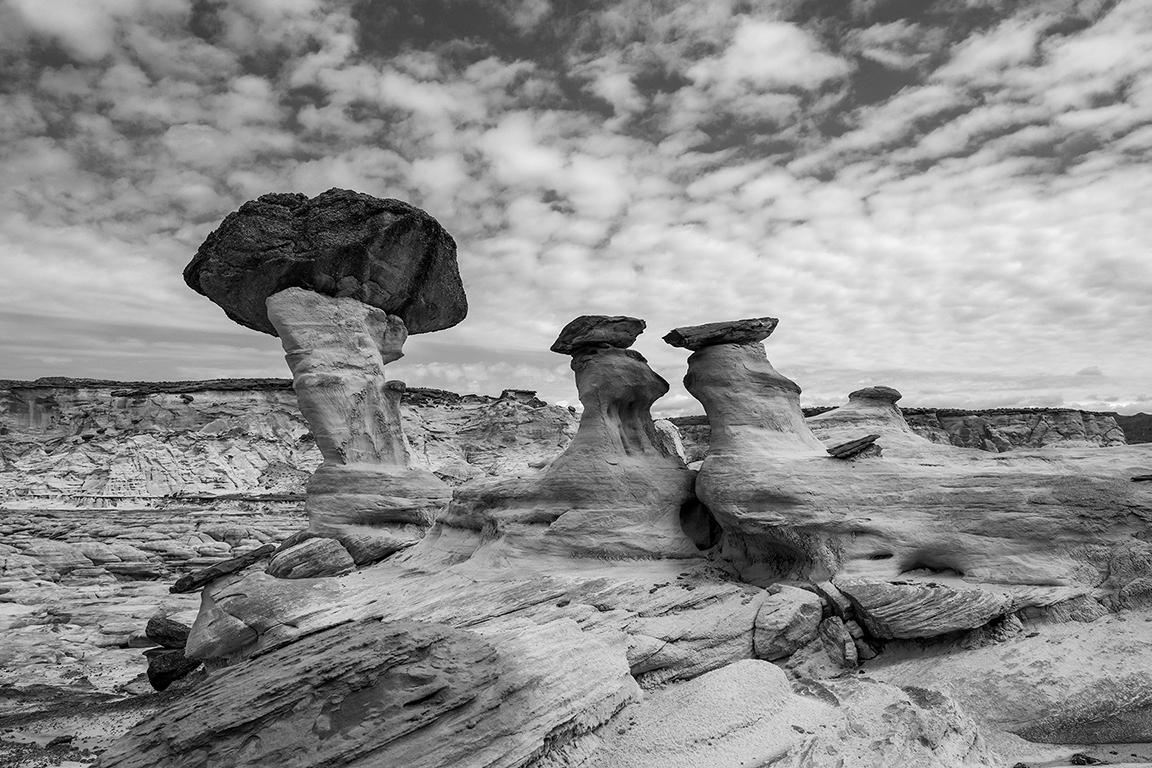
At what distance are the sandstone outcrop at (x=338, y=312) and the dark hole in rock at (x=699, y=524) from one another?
5609mm

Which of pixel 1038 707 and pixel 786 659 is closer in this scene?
pixel 1038 707

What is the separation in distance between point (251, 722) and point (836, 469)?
6.99 metres

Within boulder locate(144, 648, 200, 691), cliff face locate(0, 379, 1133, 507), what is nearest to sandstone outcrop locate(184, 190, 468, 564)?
boulder locate(144, 648, 200, 691)

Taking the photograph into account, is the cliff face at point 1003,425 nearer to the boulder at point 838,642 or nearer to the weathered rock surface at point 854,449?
the weathered rock surface at point 854,449

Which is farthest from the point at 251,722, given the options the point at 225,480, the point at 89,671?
the point at 225,480

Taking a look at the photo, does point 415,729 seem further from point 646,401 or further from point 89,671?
point 89,671

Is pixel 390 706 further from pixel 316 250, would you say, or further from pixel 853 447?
pixel 316 250

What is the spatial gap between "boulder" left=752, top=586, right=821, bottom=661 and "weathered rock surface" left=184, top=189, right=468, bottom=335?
1096 cm

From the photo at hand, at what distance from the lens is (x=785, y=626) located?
708cm

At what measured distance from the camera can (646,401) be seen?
1056 cm

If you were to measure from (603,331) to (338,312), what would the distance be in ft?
22.8

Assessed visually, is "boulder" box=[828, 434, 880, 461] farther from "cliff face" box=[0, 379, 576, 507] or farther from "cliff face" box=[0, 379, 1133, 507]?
"cliff face" box=[0, 379, 576, 507]

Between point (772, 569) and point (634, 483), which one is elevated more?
point (634, 483)

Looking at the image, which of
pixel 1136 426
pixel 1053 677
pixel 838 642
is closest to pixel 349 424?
pixel 838 642
